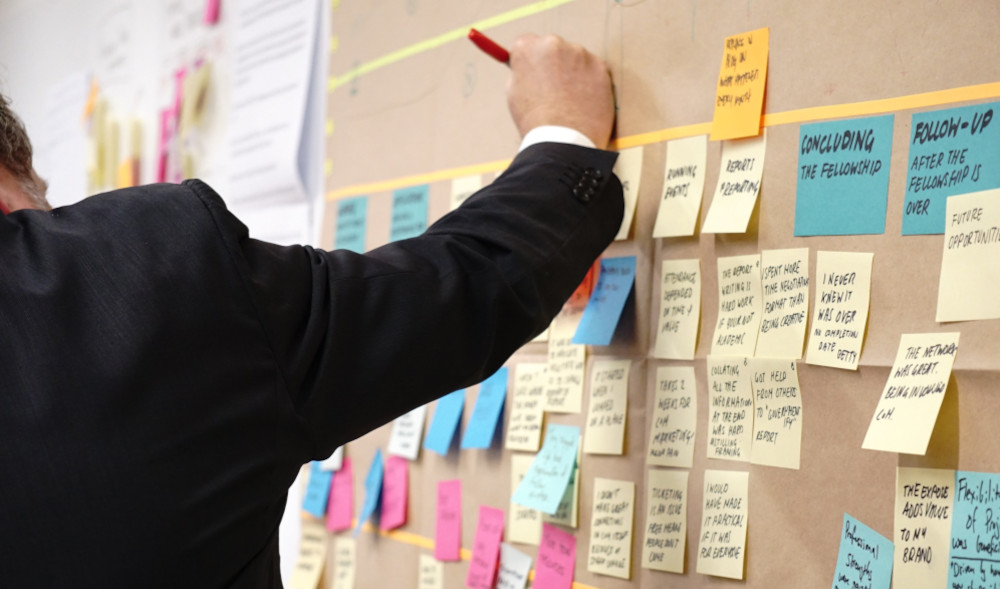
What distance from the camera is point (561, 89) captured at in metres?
0.91

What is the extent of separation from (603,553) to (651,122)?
0.44 metres

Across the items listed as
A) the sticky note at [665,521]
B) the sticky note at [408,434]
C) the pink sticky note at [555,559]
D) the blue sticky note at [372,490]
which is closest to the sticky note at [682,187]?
the sticky note at [665,521]

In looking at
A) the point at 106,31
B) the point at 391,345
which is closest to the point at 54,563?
the point at 391,345

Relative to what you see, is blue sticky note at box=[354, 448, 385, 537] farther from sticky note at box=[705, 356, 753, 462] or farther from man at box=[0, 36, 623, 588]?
sticky note at box=[705, 356, 753, 462]

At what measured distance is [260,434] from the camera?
0.68 metres

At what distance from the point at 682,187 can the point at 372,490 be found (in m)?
0.62

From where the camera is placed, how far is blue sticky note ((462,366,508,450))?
108cm

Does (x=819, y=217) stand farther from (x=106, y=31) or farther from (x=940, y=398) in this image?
(x=106, y=31)

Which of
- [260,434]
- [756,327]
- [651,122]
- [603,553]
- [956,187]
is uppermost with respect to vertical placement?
[651,122]

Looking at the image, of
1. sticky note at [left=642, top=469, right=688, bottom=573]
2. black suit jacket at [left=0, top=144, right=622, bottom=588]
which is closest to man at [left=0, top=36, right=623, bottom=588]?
black suit jacket at [left=0, top=144, right=622, bottom=588]

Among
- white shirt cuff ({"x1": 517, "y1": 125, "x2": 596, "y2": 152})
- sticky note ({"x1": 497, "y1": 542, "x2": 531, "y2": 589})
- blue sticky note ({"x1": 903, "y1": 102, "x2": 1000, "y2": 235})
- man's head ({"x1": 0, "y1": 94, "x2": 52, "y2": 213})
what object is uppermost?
white shirt cuff ({"x1": 517, "y1": 125, "x2": 596, "y2": 152})

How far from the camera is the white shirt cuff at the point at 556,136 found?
0.88 m

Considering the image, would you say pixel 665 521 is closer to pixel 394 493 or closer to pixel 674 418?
pixel 674 418

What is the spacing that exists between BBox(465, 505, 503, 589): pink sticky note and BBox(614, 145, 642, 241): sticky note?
1.20 ft
